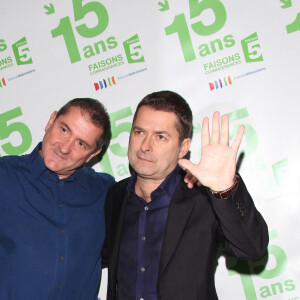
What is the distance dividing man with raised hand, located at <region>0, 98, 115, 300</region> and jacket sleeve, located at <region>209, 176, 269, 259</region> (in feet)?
2.64

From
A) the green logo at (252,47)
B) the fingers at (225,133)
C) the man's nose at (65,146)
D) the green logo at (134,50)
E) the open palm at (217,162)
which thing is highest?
the green logo at (134,50)

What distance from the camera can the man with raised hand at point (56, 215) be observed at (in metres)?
1.96

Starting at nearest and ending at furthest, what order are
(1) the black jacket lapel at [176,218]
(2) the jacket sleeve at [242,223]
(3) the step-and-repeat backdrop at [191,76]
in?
(2) the jacket sleeve at [242,223] < (1) the black jacket lapel at [176,218] < (3) the step-and-repeat backdrop at [191,76]

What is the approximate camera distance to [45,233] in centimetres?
200

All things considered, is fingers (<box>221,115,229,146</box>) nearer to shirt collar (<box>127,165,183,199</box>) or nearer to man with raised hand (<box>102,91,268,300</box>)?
man with raised hand (<box>102,91,268,300</box>)

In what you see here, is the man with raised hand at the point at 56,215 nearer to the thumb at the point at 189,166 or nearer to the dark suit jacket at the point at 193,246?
the dark suit jacket at the point at 193,246

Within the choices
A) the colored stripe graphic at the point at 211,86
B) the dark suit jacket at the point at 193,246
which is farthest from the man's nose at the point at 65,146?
the colored stripe graphic at the point at 211,86

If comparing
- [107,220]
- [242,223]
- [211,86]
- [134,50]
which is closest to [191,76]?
[211,86]

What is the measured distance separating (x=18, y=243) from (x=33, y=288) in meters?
0.23

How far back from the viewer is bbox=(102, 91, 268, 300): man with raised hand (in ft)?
5.52

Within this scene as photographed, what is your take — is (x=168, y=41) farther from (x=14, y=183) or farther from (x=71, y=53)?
(x=14, y=183)

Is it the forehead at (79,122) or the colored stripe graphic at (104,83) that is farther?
the colored stripe graphic at (104,83)

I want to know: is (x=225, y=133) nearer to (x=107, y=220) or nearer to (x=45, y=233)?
(x=107, y=220)

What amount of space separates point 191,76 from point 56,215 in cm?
127
